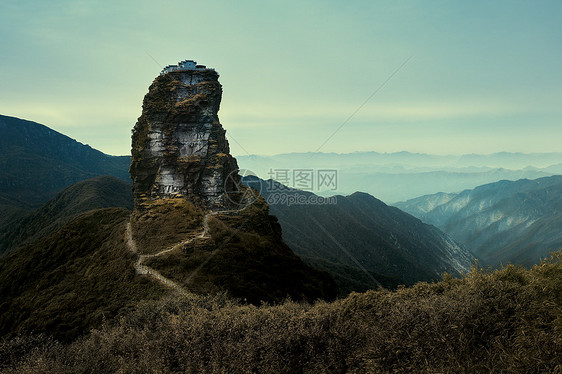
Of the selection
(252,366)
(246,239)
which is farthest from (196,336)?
(246,239)

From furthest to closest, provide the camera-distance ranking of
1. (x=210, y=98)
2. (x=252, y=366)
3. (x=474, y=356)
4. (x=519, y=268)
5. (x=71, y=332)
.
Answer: (x=210, y=98), (x=71, y=332), (x=519, y=268), (x=252, y=366), (x=474, y=356)

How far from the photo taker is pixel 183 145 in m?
57.1

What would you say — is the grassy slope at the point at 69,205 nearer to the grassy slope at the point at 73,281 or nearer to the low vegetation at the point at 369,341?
the grassy slope at the point at 73,281

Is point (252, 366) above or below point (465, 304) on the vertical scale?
below

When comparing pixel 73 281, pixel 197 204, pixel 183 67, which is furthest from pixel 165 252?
pixel 183 67

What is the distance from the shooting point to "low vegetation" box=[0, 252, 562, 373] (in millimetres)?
14875

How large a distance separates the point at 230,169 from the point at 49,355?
4290 centimetres

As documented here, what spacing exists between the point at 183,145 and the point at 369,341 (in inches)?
1926

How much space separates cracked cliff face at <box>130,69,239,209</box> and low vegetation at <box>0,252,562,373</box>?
1411 inches

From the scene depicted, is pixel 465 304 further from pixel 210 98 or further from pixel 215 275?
pixel 210 98

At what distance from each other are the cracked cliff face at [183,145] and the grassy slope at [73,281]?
11.0 meters

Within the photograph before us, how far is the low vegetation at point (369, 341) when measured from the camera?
48.8 feet

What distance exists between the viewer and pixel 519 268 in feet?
74.8

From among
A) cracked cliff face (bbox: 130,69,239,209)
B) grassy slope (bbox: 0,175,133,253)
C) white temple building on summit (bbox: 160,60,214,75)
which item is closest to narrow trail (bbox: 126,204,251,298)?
cracked cliff face (bbox: 130,69,239,209)
